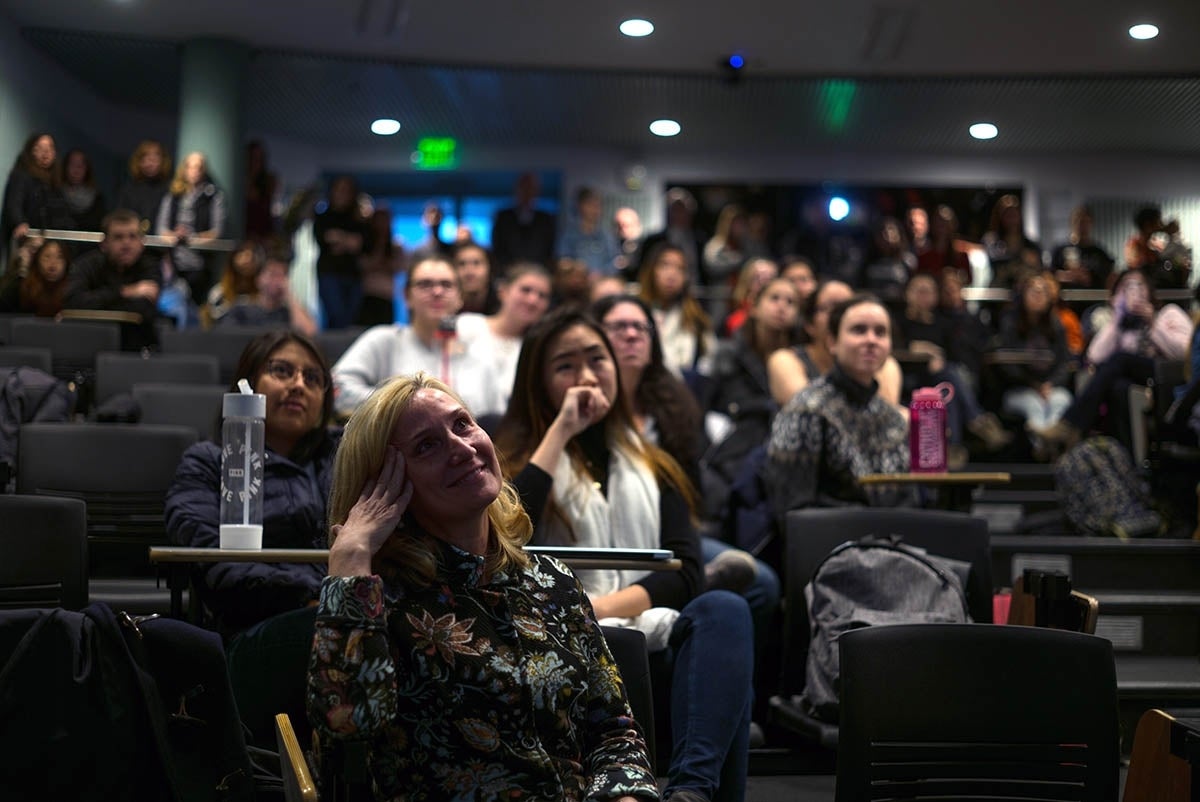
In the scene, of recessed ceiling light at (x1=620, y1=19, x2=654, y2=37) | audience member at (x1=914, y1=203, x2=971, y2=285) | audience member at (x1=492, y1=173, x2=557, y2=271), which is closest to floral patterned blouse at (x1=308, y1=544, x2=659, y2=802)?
recessed ceiling light at (x1=620, y1=19, x2=654, y2=37)

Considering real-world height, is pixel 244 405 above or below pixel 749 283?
below

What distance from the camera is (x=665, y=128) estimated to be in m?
11.1

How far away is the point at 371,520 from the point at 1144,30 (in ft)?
24.8

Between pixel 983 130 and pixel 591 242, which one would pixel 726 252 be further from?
pixel 983 130

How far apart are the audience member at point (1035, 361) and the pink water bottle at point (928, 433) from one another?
9.48 feet

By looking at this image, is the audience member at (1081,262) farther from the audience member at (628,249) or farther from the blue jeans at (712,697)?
the blue jeans at (712,697)

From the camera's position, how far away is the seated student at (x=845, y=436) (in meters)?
3.61

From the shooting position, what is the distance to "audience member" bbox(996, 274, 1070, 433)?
674 centimetres

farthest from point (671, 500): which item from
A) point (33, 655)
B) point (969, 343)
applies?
point (969, 343)

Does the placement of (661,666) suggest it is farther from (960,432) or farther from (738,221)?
(738,221)

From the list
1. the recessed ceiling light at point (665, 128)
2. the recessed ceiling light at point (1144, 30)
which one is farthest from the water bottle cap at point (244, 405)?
the recessed ceiling light at point (665, 128)

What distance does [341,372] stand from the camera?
14.3ft

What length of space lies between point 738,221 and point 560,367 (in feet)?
20.1

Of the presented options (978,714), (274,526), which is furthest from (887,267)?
(978,714)
